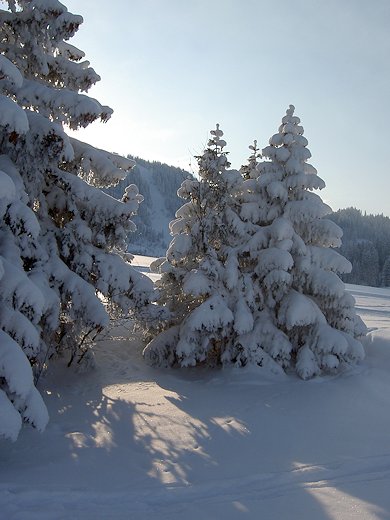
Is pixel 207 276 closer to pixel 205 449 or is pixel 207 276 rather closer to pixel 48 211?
pixel 48 211

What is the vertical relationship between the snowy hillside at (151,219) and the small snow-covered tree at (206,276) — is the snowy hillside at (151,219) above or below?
above

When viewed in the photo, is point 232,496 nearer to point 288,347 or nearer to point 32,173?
point 288,347

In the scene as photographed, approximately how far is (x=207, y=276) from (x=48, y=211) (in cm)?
450

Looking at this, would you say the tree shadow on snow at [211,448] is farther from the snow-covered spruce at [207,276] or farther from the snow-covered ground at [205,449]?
the snow-covered spruce at [207,276]

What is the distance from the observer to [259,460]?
7.32m

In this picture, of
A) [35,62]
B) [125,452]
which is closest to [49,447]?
[125,452]

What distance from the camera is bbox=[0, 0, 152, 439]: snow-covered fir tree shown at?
266 inches

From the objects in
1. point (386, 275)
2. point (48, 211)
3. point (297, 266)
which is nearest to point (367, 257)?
point (386, 275)

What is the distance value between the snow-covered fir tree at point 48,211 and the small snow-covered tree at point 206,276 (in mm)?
1890

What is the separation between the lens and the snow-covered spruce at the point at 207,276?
1172cm

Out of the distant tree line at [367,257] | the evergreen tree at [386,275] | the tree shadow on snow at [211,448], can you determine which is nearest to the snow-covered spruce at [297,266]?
the tree shadow on snow at [211,448]

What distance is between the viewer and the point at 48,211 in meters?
10.3

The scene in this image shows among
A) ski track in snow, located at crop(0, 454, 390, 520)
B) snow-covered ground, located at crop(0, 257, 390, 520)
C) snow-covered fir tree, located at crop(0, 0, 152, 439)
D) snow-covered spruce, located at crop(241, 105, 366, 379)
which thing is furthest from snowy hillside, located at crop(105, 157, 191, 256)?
ski track in snow, located at crop(0, 454, 390, 520)

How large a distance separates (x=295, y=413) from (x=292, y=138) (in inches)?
295
